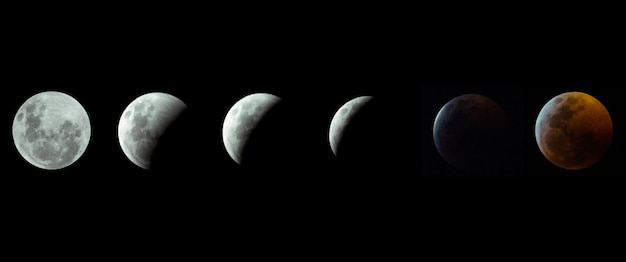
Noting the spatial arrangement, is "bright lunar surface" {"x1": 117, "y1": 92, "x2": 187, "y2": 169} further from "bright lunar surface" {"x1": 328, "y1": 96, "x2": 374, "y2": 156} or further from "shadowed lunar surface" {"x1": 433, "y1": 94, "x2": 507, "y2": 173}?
"shadowed lunar surface" {"x1": 433, "y1": 94, "x2": 507, "y2": 173}

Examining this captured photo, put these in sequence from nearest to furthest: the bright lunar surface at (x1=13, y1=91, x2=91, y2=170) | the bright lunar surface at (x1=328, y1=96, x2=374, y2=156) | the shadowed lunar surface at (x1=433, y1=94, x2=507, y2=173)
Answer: the shadowed lunar surface at (x1=433, y1=94, x2=507, y2=173) < the bright lunar surface at (x1=13, y1=91, x2=91, y2=170) < the bright lunar surface at (x1=328, y1=96, x2=374, y2=156)

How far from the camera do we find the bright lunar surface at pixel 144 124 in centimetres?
1011

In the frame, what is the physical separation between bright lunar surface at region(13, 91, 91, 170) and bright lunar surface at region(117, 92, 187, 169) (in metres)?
0.68

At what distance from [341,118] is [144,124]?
3.03 m

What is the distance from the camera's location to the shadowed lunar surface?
9867 millimetres

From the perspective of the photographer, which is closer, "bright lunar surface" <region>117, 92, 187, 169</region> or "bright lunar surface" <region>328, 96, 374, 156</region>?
"bright lunar surface" <region>117, 92, 187, 169</region>

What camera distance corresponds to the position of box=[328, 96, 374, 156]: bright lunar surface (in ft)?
33.6

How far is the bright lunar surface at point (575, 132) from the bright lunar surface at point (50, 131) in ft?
23.6

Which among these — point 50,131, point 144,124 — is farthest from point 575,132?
point 50,131

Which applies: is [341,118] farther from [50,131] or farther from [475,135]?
[50,131]

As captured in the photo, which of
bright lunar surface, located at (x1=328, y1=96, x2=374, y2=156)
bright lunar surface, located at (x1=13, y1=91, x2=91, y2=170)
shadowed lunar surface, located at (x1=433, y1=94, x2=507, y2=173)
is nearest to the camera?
shadowed lunar surface, located at (x1=433, y1=94, x2=507, y2=173)

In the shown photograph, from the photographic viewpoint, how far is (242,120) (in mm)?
10172

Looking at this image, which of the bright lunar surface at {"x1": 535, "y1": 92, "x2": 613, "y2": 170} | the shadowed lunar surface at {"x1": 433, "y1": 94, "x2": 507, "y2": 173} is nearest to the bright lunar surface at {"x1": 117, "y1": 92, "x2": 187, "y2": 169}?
the shadowed lunar surface at {"x1": 433, "y1": 94, "x2": 507, "y2": 173}

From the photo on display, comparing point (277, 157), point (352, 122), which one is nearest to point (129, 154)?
point (277, 157)
